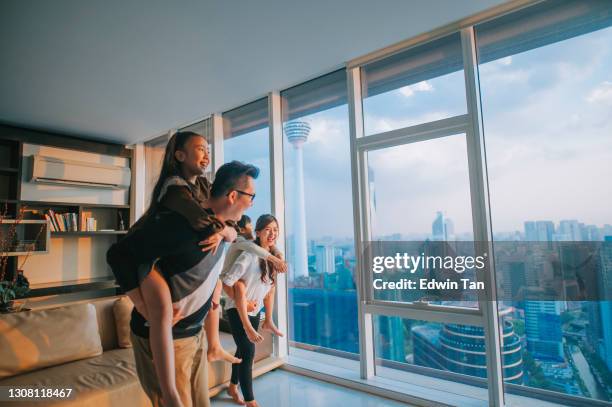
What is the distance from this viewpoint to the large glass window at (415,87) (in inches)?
99.2

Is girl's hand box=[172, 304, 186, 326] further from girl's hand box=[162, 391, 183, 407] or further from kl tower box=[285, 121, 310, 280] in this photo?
kl tower box=[285, 121, 310, 280]

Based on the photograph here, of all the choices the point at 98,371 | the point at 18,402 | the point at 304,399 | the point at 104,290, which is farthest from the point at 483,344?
the point at 104,290

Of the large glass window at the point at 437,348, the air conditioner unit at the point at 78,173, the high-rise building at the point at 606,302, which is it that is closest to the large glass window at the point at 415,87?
the high-rise building at the point at 606,302

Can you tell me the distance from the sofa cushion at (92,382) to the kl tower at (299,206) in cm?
165

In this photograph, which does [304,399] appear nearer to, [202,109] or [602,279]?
[602,279]

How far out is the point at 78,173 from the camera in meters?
4.51

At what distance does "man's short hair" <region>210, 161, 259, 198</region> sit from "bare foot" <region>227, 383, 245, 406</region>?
206 centimetres

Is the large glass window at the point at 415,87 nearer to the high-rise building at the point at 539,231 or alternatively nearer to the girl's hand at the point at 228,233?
the high-rise building at the point at 539,231

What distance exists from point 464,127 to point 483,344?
1.57 metres

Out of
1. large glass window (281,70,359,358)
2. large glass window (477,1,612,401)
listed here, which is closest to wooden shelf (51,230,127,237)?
large glass window (281,70,359,358)

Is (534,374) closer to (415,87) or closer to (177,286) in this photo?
(415,87)

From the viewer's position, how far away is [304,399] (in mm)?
2492

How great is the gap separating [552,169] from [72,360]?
139 inches

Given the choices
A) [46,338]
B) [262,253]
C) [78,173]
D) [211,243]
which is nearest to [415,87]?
[262,253]
